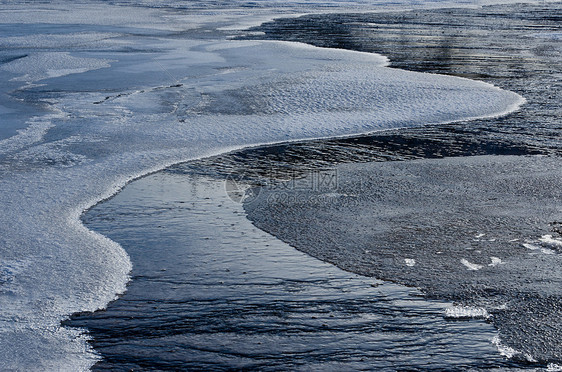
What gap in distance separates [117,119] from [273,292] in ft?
19.0

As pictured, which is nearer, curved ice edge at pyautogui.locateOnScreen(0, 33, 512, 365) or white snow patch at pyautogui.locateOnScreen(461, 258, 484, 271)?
curved ice edge at pyautogui.locateOnScreen(0, 33, 512, 365)

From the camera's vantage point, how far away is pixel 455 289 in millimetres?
4777

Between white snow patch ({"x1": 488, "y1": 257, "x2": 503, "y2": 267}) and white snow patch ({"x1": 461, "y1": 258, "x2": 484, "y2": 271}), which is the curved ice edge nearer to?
white snow patch ({"x1": 461, "y1": 258, "x2": 484, "y2": 271})

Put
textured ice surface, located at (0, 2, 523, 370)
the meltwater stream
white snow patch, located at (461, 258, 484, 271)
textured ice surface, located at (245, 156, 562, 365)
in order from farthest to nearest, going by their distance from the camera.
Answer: white snow patch, located at (461, 258, 484, 271), textured ice surface, located at (0, 2, 523, 370), textured ice surface, located at (245, 156, 562, 365), the meltwater stream

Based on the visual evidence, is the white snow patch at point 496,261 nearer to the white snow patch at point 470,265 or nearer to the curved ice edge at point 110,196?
the white snow patch at point 470,265

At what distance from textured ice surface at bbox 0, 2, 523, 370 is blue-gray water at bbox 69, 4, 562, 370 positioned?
29cm

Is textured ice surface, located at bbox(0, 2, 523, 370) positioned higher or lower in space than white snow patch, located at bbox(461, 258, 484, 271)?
higher

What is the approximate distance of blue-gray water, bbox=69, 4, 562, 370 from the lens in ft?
13.0

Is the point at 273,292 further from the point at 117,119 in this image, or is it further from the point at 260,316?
the point at 117,119

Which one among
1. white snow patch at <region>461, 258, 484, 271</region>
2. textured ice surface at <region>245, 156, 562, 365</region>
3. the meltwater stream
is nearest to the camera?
the meltwater stream

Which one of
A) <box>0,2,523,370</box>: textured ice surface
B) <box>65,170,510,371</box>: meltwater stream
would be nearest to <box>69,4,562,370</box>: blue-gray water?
<box>65,170,510,371</box>: meltwater stream

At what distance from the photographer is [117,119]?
980 centimetres

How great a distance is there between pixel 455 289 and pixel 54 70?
1124 centimetres

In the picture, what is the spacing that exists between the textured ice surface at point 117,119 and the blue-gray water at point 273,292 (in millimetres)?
286
